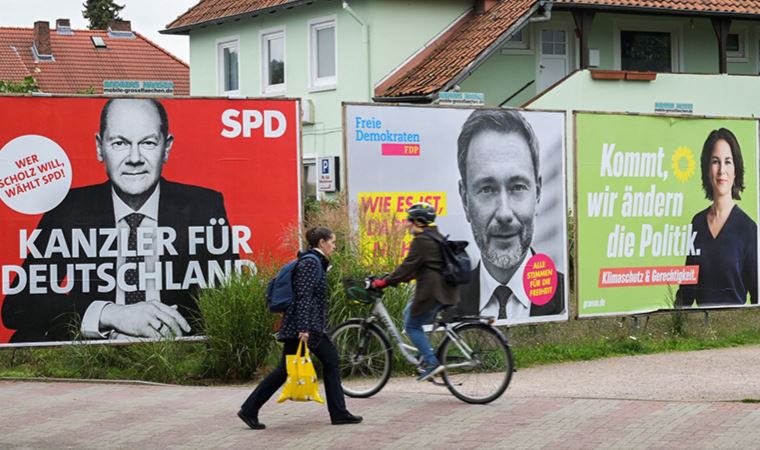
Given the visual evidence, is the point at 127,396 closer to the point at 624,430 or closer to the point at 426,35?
the point at 624,430

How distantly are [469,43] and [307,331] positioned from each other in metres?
21.7

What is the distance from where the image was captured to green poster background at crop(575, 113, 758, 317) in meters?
16.9

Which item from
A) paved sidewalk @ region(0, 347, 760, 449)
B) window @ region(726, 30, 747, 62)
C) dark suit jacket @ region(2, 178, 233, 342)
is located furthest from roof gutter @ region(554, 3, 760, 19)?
paved sidewalk @ region(0, 347, 760, 449)

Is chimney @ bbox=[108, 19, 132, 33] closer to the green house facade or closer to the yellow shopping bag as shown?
the green house facade

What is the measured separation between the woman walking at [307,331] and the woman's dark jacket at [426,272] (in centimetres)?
98

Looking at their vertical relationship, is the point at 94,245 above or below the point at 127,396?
above

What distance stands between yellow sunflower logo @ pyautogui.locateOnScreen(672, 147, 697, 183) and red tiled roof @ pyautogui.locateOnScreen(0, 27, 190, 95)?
1740 inches

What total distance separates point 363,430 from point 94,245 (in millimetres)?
4939

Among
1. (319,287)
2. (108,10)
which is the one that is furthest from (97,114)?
(108,10)

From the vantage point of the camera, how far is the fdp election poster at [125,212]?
14.5 meters

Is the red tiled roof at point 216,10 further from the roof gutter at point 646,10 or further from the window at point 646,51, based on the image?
the window at point 646,51

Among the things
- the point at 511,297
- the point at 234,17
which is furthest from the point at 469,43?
the point at 511,297

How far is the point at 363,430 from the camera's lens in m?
10.9

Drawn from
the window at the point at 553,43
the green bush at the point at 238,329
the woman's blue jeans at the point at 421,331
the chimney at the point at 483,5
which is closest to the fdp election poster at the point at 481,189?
the green bush at the point at 238,329
